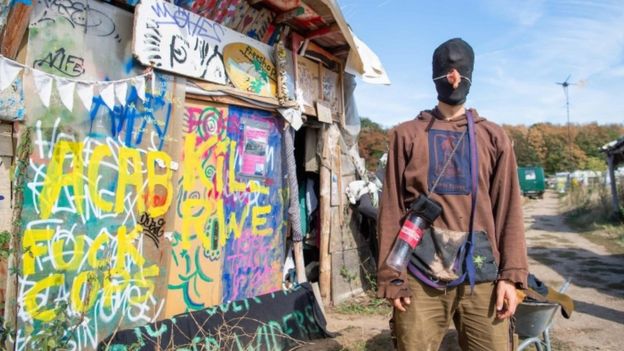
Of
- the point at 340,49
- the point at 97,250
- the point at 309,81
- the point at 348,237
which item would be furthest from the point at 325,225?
the point at 97,250

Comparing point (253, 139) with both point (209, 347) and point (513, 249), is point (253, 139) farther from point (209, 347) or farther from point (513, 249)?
point (513, 249)

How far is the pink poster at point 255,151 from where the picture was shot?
4.89 metres

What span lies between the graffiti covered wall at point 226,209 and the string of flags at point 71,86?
0.65m

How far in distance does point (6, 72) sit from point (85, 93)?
536 millimetres

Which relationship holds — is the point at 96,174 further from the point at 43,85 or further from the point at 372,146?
the point at 372,146

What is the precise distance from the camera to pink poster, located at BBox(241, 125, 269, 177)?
4.89m

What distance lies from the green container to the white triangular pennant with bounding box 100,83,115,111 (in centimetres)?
3513

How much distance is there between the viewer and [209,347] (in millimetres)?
3771

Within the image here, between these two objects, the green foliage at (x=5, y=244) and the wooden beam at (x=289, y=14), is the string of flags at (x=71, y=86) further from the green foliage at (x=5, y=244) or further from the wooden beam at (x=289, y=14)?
the wooden beam at (x=289, y=14)

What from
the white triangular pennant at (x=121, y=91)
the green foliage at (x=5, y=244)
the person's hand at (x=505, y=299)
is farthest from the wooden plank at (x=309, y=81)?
the person's hand at (x=505, y=299)

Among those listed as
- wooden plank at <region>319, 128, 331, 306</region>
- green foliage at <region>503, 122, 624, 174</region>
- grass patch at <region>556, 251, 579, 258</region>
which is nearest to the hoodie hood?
wooden plank at <region>319, 128, 331, 306</region>

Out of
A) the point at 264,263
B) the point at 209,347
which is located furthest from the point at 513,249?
the point at 264,263

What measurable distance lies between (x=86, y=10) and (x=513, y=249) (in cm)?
353

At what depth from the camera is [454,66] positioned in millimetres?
2287
